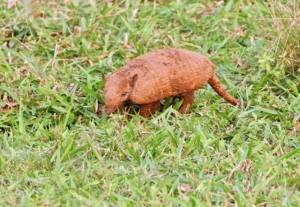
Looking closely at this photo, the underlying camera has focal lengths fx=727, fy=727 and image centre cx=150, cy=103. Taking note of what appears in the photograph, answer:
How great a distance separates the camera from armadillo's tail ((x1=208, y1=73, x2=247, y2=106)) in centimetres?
537

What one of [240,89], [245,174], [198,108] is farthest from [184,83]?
[245,174]

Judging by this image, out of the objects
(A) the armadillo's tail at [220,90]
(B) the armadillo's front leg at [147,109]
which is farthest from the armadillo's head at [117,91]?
(A) the armadillo's tail at [220,90]

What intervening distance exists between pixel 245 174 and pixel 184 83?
39.8 inches

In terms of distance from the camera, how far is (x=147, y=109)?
206 inches

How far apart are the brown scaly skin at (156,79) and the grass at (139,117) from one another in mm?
131

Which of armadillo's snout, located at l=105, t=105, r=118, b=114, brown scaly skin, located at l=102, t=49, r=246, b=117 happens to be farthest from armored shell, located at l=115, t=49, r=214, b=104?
armadillo's snout, located at l=105, t=105, r=118, b=114

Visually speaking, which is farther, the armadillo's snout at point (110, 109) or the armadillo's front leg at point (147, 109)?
the armadillo's front leg at point (147, 109)

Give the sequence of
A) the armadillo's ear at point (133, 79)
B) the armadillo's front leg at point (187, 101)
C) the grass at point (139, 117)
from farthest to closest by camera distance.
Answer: the armadillo's front leg at point (187, 101) → the armadillo's ear at point (133, 79) → the grass at point (139, 117)

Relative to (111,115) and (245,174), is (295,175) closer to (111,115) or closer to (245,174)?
(245,174)

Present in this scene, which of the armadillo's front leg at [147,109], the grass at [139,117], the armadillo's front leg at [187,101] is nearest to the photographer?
the grass at [139,117]

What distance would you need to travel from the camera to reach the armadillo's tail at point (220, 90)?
5.37 meters

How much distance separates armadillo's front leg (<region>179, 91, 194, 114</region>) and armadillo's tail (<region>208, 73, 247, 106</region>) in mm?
182

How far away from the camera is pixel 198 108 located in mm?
5426

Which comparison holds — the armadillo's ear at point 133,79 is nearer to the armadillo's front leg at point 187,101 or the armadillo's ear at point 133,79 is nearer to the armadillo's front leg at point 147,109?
the armadillo's front leg at point 147,109
